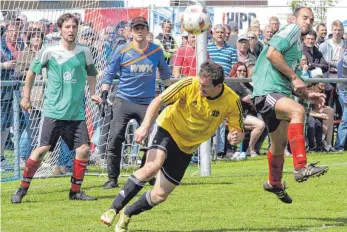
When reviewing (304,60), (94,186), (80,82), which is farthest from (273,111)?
(304,60)

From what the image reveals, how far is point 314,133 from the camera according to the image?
19219 millimetres

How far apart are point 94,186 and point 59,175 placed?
1718mm

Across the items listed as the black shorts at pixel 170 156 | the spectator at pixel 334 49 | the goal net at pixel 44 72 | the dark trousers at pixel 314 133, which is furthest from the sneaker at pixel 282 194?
the spectator at pixel 334 49

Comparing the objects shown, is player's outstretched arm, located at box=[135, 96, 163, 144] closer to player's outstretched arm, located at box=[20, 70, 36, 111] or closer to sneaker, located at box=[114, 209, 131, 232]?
sneaker, located at box=[114, 209, 131, 232]

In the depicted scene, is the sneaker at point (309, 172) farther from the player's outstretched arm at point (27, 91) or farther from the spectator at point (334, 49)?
the spectator at point (334, 49)

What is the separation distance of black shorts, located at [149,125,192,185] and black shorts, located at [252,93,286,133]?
1.47m

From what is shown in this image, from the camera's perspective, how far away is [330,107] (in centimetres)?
1989

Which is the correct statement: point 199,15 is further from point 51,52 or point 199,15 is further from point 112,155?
point 112,155

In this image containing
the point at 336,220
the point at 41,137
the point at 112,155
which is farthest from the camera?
the point at 112,155

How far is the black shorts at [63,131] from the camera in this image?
1297 centimetres

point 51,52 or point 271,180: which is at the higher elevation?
point 51,52

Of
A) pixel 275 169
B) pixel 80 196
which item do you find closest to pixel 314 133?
pixel 80 196

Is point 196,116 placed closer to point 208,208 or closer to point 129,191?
point 129,191

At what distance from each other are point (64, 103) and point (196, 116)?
322 cm
